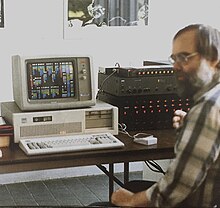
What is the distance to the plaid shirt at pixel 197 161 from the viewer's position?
3.98 ft

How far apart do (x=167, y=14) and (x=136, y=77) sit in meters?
1.39

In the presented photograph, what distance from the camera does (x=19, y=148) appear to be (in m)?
1.99

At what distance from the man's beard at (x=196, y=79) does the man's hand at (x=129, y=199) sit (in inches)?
10.8

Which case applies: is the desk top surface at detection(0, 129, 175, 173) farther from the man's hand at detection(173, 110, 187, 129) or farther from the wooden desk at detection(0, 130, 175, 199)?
the man's hand at detection(173, 110, 187, 129)

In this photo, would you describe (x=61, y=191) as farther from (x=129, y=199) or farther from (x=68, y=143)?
(x=129, y=199)

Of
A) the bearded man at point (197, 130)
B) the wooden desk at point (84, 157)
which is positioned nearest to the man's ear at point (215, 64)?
the bearded man at point (197, 130)

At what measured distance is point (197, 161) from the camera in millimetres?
1229

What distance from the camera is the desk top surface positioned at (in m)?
1.88

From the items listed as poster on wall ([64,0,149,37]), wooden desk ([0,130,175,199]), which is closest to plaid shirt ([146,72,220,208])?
wooden desk ([0,130,175,199])

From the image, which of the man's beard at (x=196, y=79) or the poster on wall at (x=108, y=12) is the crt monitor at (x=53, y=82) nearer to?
the man's beard at (x=196, y=79)

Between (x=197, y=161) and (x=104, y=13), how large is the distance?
235 cm

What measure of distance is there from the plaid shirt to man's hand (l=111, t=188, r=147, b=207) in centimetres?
3

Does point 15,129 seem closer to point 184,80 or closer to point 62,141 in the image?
point 62,141

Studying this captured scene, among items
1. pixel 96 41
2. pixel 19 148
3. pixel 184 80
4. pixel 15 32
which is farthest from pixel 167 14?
pixel 184 80
